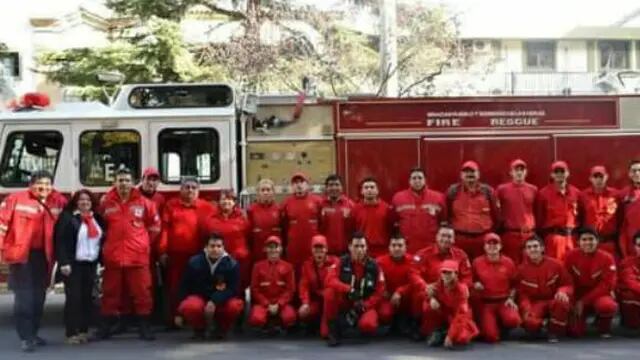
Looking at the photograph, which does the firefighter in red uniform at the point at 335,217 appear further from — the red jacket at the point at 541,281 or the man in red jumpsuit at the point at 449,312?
the red jacket at the point at 541,281

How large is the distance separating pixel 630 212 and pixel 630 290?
95 centimetres

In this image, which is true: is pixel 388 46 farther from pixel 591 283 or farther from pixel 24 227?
pixel 24 227

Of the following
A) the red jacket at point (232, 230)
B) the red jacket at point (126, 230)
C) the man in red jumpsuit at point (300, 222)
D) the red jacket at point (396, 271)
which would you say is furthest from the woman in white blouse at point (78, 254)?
the red jacket at point (396, 271)

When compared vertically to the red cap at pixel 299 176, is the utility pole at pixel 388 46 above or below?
above

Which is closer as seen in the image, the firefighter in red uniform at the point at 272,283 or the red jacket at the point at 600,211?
the firefighter in red uniform at the point at 272,283

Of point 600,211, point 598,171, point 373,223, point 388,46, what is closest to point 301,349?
Result: point 373,223

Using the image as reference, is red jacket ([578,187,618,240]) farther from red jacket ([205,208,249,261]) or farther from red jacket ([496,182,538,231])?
red jacket ([205,208,249,261])

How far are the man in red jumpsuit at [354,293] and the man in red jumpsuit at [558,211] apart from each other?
6.54 ft

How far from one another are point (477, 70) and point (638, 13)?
1696cm

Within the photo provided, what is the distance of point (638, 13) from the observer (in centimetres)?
4000

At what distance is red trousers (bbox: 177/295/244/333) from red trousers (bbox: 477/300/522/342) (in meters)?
2.39

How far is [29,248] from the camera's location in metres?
8.75

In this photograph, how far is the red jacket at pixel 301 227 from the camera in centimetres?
952

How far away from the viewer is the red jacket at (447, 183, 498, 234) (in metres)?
9.47
